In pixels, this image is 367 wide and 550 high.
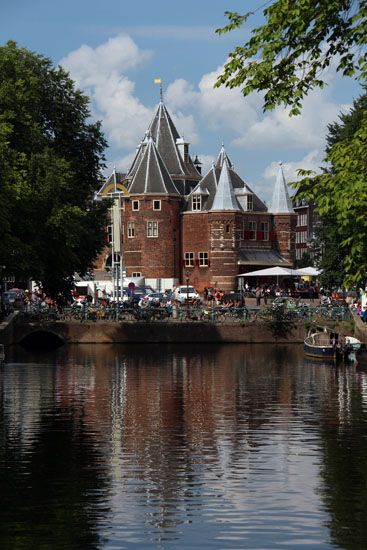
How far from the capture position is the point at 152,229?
12744cm

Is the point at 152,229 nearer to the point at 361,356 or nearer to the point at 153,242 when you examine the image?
the point at 153,242

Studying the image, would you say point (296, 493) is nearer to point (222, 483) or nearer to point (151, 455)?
point (222, 483)

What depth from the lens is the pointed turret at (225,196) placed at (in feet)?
416

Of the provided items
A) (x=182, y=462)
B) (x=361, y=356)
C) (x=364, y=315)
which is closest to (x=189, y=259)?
(x=364, y=315)

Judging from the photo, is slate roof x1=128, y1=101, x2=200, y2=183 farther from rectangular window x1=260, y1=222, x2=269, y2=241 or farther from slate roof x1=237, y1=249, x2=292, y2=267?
slate roof x1=237, y1=249, x2=292, y2=267

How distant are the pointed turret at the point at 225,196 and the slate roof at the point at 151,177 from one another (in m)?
4.44

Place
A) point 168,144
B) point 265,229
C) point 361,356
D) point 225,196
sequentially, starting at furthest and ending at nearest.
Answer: point 168,144
point 265,229
point 225,196
point 361,356

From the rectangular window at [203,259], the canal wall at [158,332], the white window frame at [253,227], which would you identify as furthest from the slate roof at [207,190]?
the canal wall at [158,332]

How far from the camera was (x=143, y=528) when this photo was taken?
72.8ft

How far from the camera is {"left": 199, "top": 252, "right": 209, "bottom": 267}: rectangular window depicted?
416ft

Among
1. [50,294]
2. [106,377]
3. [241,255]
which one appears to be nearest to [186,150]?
[241,255]

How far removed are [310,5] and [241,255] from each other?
102 meters

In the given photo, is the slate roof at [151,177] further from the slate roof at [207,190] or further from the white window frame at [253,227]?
the white window frame at [253,227]

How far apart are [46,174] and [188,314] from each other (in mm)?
23332
